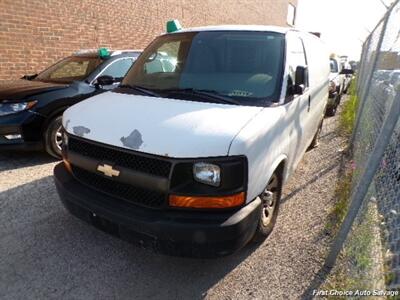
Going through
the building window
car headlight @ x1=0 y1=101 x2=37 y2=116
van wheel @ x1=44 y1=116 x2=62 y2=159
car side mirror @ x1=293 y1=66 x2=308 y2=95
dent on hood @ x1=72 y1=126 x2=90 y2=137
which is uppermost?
the building window

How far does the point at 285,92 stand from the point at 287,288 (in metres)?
1.70

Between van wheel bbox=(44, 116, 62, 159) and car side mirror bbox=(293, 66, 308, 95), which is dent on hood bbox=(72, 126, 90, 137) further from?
van wheel bbox=(44, 116, 62, 159)

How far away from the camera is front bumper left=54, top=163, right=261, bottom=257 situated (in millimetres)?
2131

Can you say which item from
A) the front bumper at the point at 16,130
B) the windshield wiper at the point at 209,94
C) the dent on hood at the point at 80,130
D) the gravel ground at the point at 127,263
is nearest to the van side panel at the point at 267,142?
the windshield wiper at the point at 209,94

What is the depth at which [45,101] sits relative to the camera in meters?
4.69

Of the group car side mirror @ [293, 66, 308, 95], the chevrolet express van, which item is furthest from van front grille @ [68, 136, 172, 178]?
car side mirror @ [293, 66, 308, 95]

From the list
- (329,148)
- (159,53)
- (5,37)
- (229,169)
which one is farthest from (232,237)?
(5,37)

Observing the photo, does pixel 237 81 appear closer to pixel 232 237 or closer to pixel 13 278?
pixel 232 237

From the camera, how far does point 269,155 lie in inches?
99.7

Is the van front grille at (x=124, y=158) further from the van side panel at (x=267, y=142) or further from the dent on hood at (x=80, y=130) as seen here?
the van side panel at (x=267, y=142)

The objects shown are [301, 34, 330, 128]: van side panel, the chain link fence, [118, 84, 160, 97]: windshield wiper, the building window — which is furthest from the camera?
the building window

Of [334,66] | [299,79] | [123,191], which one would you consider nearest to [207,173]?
[123,191]

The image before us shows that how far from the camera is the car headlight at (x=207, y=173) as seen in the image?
6.97 ft

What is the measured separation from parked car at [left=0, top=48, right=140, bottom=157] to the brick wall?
2.34 m
